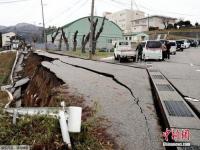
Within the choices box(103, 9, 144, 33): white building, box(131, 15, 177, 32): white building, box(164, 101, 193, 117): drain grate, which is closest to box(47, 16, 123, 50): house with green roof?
box(131, 15, 177, 32): white building

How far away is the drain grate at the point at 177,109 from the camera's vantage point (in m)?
8.07

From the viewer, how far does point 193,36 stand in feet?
363

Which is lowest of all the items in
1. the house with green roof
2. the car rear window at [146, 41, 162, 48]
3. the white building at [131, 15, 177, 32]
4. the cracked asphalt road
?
the cracked asphalt road

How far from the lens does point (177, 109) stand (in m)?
8.66

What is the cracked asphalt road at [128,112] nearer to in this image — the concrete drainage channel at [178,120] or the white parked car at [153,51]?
the concrete drainage channel at [178,120]

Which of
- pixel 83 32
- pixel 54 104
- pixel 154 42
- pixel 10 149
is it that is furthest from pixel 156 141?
pixel 83 32

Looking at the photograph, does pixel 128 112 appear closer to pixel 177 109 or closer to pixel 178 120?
pixel 177 109

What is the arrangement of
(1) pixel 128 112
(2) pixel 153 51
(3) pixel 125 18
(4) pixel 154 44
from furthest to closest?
(3) pixel 125 18 < (4) pixel 154 44 < (2) pixel 153 51 < (1) pixel 128 112

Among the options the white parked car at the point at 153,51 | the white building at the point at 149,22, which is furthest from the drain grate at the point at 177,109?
the white building at the point at 149,22

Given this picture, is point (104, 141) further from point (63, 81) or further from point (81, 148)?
point (63, 81)

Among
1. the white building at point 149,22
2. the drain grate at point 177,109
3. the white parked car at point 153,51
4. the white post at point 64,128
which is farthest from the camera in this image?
the white building at point 149,22

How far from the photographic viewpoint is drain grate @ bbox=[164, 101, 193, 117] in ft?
26.5

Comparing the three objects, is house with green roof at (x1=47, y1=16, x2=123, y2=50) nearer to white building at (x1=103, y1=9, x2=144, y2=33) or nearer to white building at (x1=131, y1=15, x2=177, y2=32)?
white building at (x1=131, y1=15, x2=177, y2=32)

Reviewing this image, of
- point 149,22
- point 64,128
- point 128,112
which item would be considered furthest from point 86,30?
point 64,128
